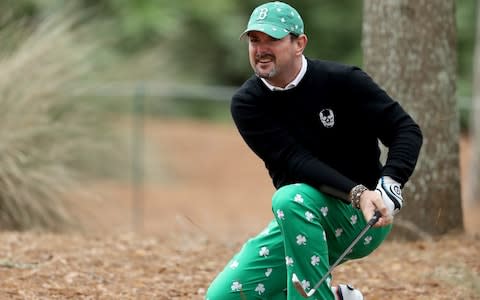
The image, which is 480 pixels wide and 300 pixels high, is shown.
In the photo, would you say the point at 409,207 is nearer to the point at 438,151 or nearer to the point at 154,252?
the point at 438,151

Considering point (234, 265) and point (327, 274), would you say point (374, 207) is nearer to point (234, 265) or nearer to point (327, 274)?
point (327, 274)

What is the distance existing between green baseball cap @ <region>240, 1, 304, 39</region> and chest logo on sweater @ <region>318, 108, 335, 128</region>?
1.21 feet

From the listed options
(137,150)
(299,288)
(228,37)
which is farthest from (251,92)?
(228,37)

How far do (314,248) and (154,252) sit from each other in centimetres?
264

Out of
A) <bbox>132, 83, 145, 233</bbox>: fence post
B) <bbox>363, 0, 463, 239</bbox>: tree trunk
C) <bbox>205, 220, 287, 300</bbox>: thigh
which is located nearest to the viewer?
<bbox>205, 220, 287, 300</bbox>: thigh

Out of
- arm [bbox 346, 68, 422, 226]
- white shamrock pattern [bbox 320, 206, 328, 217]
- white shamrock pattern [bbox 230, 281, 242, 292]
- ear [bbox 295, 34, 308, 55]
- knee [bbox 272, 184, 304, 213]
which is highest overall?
ear [bbox 295, 34, 308, 55]

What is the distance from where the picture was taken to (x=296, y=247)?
454 centimetres

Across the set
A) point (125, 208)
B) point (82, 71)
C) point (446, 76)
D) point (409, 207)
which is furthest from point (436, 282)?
point (125, 208)

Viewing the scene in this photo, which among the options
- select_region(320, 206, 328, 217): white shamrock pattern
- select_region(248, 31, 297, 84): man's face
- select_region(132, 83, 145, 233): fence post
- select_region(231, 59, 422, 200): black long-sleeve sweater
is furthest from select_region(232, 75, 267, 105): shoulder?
select_region(132, 83, 145, 233): fence post

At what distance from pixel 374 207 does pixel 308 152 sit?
1.48 ft

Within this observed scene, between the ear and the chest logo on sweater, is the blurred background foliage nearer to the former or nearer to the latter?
the ear

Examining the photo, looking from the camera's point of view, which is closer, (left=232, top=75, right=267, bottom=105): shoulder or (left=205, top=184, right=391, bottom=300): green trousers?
(left=205, top=184, right=391, bottom=300): green trousers

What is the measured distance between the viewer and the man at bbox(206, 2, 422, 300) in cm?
455

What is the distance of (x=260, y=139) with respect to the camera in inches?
189
